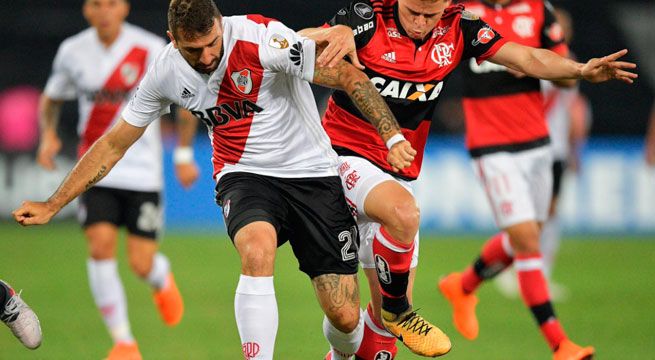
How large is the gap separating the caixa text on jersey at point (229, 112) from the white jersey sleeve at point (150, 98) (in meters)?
0.21

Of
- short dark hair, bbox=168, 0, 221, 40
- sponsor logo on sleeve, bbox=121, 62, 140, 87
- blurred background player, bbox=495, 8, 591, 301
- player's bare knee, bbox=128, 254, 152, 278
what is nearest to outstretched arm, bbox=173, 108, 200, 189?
sponsor logo on sleeve, bbox=121, 62, 140, 87

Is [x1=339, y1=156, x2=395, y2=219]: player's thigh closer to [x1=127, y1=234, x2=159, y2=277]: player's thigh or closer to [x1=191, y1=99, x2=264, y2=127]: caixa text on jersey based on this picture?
[x1=191, y1=99, x2=264, y2=127]: caixa text on jersey

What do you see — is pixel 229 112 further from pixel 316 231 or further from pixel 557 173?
pixel 557 173

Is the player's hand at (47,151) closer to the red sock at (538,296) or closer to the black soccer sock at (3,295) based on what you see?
the black soccer sock at (3,295)

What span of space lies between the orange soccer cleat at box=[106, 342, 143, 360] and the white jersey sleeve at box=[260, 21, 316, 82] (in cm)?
305

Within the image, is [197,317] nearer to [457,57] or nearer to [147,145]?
[147,145]

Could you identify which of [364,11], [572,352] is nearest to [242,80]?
[364,11]

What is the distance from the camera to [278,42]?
646 centimetres

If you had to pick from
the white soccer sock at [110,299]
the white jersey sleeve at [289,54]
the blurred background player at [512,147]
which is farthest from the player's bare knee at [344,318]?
the white soccer sock at [110,299]

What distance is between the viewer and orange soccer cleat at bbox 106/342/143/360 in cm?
857

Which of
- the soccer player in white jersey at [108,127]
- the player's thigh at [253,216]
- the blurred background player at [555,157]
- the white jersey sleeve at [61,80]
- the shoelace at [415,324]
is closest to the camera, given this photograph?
the player's thigh at [253,216]

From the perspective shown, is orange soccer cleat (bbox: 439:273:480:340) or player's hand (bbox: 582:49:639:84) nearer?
player's hand (bbox: 582:49:639:84)

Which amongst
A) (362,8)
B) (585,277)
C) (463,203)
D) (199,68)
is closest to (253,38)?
(199,68)

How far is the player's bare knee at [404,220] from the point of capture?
21.5 feet
